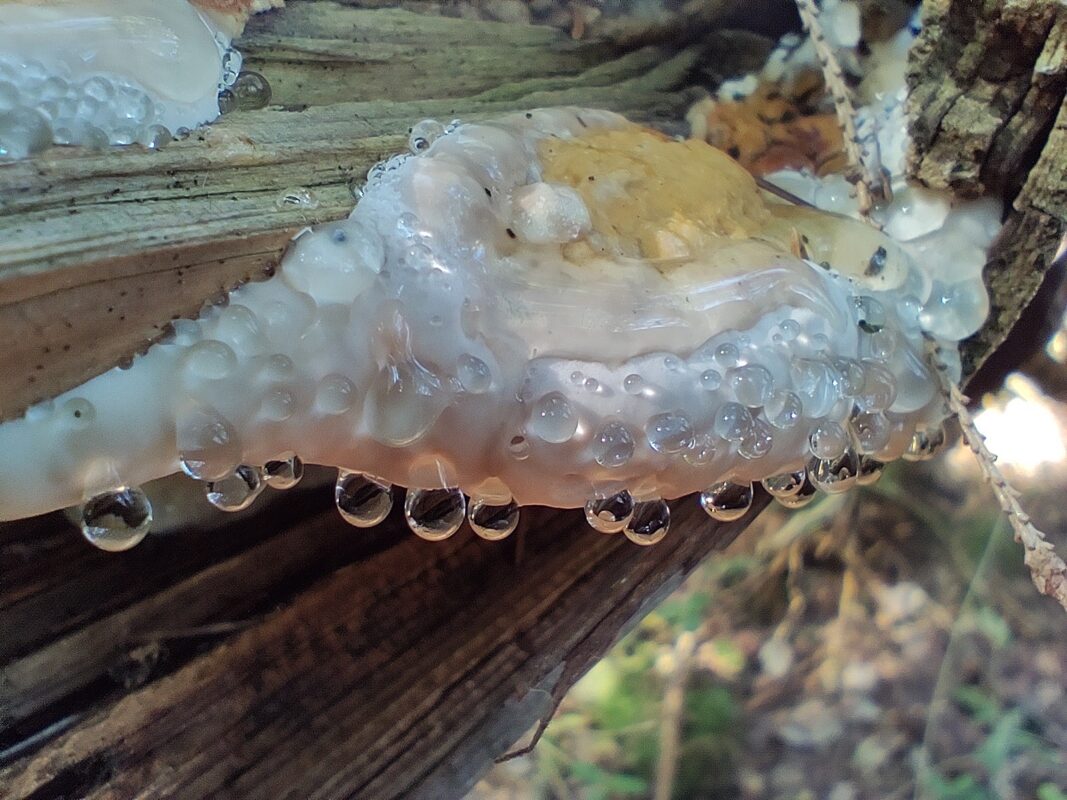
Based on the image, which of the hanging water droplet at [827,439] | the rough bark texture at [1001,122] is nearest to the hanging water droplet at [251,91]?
the hanging water droplet at [827,439]

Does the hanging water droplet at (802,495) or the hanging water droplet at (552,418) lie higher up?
the hanging water droplet at (552,418)

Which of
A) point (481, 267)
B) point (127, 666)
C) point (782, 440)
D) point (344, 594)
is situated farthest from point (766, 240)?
point (127, 666)

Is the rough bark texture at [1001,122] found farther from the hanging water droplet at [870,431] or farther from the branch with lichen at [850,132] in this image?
the hanging water droplet at [870,431]

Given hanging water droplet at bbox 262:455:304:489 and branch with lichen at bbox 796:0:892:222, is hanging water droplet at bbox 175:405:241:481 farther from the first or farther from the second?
branch with lichen at bbox 796:0:892:222

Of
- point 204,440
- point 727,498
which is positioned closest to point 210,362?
point 204,440

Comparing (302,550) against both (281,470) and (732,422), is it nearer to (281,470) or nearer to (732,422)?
(281,470)

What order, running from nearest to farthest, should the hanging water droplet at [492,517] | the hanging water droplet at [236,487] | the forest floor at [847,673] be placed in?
the hanging water droplet at [236,487] → the hanging water droplet at [492,517] → the forest floor at [847,673]

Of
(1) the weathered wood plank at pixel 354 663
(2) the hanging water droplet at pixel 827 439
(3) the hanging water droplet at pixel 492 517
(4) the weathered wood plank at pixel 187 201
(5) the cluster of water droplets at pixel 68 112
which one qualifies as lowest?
(1) the weathered wood plank at pixel 354 663
